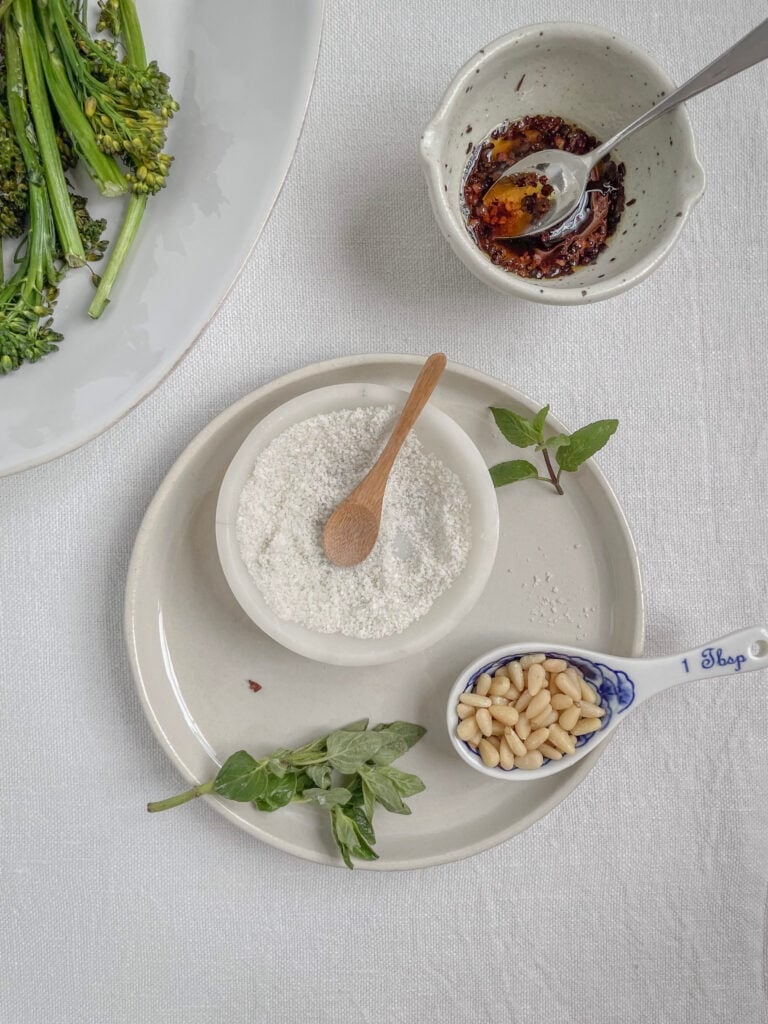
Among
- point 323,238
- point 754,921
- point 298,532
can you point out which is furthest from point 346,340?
point 754,921

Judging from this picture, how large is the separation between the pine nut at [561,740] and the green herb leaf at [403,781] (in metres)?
0.16

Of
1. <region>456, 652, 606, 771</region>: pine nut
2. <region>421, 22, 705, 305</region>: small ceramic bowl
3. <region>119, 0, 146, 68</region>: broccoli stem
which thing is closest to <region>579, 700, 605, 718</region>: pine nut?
<region>456, 652, 606, 771</region>: pine nut

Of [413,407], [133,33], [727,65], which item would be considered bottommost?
[413,407]

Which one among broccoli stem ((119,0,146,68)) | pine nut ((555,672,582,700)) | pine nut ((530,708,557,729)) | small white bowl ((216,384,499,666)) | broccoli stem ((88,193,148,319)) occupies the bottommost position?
pine nut ((530,708,557,729))

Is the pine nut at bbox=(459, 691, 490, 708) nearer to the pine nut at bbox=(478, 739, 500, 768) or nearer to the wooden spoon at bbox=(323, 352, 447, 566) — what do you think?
the pine nut at bbox=(478, 739, 500, 768)

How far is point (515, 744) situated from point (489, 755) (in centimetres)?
A: 3

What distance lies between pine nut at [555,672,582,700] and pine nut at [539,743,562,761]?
6 centimetres

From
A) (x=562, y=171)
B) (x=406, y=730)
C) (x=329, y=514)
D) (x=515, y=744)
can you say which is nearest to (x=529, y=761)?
(x=515, y=744)

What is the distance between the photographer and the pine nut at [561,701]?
0.99m

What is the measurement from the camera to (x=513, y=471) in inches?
38.8

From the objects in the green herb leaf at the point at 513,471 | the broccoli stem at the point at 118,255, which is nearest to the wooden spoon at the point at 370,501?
the green herb leaf at the point at 513,471

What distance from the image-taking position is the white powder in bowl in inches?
38.0

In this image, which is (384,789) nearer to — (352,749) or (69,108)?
(352,749)

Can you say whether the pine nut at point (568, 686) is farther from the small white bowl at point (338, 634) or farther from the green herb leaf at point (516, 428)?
the green herb leaf at point (516, 428)
